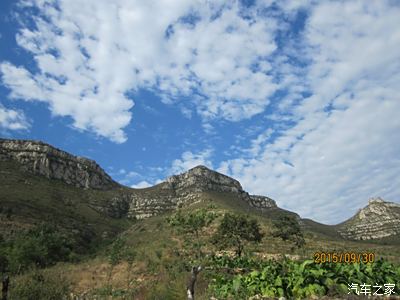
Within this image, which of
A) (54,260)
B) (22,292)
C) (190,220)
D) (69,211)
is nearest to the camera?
(22,292)

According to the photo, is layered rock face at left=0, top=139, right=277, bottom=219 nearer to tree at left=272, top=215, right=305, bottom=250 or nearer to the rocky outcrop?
the rocky outcrop

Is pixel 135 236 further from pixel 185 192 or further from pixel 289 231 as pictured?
pixel 185 192

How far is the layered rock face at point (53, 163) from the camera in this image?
382 feet

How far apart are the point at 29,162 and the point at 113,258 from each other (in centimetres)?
9844

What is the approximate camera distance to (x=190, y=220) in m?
37.6

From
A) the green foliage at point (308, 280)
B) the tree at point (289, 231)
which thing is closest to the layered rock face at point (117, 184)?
the tree at point (289, 231)

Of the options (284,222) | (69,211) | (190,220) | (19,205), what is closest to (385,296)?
(190,220)

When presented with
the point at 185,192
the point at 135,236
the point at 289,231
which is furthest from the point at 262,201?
the point at 289,231

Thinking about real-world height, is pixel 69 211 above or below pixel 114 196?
below

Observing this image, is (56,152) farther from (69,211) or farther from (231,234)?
(231,234)

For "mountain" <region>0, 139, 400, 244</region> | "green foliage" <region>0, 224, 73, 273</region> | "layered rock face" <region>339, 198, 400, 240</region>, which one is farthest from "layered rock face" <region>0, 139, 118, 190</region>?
"layered rock face" <region>339, 198, 400, 240</region>

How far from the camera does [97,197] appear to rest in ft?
391

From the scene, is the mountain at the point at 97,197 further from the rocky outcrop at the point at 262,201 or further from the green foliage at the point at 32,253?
the green foliage at the point at 32,253

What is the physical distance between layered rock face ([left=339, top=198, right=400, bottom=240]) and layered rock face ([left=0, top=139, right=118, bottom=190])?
294ft
